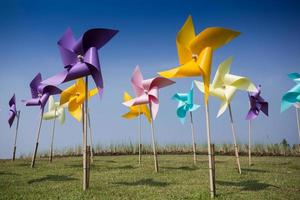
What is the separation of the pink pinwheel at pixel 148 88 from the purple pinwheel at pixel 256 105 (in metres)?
3.38

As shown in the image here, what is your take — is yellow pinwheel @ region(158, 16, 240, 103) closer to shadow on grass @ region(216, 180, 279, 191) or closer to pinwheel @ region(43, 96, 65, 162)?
shadow on grass @ region(216, 180, 279, 191)

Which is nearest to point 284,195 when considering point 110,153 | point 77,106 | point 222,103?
point 222,103

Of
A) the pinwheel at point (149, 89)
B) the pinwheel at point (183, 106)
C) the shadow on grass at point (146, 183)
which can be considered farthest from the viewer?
the pinwheel at point (183, 106)

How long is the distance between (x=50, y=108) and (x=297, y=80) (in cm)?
997

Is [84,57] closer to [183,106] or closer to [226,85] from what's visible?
[226,85]

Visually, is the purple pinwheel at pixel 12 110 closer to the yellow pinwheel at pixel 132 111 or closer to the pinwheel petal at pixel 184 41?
the yellow pinwheel at pixel 132 111

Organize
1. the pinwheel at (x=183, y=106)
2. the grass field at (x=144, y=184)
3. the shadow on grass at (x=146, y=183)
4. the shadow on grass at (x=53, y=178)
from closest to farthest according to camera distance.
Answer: the grass field at (x=144, y=184) → the shadow on grass at (x=146, y=183) → the shadow on grass at (x=53, y=178) → the pinwheel at (x=183, y=106)

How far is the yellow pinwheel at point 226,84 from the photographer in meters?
9.38

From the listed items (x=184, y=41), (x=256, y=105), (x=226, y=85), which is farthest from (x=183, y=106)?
(x=184, y=41)

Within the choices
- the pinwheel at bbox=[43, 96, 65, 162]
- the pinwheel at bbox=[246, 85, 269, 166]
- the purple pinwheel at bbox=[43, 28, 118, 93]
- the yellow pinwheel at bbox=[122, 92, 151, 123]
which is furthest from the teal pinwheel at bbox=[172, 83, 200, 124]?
the purple pinwheel at bbox=[43, 28, 118, 93]

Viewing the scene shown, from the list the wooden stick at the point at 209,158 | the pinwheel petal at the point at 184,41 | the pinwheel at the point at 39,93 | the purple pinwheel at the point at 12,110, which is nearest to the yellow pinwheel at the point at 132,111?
the pinwheel at the point at 39,93

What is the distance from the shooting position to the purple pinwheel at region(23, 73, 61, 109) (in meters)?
12.0

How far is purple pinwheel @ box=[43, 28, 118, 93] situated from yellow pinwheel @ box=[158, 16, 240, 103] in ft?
5.28

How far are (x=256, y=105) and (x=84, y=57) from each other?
6.93 meters
